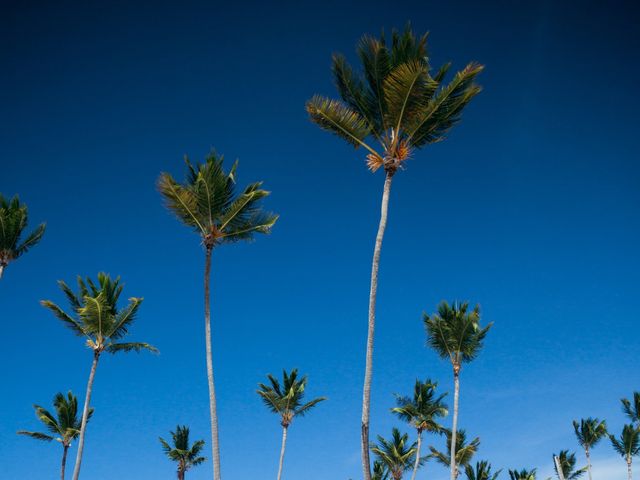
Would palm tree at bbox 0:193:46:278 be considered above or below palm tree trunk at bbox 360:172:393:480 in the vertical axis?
above

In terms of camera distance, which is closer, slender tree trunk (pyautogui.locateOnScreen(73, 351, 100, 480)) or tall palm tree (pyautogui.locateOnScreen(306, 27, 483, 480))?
tall palm tree (pyautogui.locateOnScreen(306, 27, 483, 480))

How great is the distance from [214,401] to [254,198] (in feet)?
26.8

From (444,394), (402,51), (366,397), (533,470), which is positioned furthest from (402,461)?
(402,51)

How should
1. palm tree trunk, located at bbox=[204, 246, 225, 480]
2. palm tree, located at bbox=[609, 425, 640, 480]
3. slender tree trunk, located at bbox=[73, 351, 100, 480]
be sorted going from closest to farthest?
palm tree trunk, located at bbox=[204, 246, 225, 480] → slender tree trunk, located at bbox=[73, 351, 100, 480] → palm tree, located at bbox=[609, 425, 640, 480]

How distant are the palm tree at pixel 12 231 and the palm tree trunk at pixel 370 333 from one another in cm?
1926

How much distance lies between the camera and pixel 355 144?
775 inches

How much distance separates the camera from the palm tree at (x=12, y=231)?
28844mm

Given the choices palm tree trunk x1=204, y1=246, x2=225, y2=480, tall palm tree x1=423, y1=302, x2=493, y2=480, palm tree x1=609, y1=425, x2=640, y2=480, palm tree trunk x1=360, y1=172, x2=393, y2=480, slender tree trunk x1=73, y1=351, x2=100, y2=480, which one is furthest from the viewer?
palm tree x1=609, y1=425, x2=640, y2=480

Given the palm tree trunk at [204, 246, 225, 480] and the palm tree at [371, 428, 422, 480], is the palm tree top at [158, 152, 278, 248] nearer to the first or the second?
the palm tree trunk at [204, 246, 225, 480]

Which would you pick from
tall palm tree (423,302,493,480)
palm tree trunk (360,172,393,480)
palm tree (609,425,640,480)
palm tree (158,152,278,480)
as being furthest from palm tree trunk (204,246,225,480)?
palm tree (609,425,640,480)

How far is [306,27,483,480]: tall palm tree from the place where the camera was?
1834cm

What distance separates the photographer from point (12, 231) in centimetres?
2909

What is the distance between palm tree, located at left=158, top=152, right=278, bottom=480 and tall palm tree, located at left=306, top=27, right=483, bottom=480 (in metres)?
5.82

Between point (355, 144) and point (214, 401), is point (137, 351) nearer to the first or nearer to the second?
point (214, 401)
